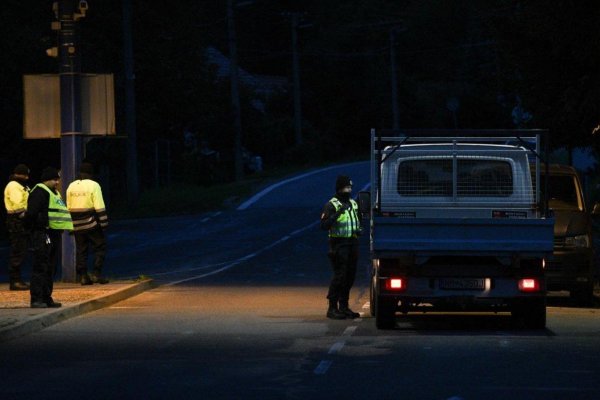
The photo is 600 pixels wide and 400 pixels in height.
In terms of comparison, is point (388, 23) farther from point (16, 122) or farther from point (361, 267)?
point (361, 267)

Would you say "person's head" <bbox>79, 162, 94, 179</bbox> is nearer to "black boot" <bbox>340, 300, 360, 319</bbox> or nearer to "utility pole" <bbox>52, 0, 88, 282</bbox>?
"utility pole" <bbox>52, 0, 88, 282</bbox>

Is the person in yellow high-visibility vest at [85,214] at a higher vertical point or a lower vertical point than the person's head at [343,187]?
lower

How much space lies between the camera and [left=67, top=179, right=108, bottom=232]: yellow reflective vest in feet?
81.8

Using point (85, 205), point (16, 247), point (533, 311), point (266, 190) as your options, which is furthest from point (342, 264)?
point (266, 190)

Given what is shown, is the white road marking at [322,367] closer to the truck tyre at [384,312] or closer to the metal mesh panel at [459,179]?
the truck tyre at [384,312]

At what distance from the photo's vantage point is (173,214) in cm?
5234

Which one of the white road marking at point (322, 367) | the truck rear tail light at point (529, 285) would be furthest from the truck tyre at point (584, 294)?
the white road marking at point (322, 367)

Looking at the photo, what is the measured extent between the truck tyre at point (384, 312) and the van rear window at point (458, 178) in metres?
2.45

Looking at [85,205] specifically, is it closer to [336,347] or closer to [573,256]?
[573,256]

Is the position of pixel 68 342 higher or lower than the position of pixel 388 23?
lower

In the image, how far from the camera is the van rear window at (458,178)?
66.9ft

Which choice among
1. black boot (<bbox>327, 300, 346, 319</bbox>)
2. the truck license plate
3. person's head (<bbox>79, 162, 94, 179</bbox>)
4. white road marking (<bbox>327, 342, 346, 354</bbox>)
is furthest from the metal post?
white road marking (<bbox>327, 342, 346, 354</bbox>)

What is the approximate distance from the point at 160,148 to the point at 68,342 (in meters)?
53.7

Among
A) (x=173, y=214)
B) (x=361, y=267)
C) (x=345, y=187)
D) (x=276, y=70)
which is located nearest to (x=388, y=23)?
(x=276, y=70)
